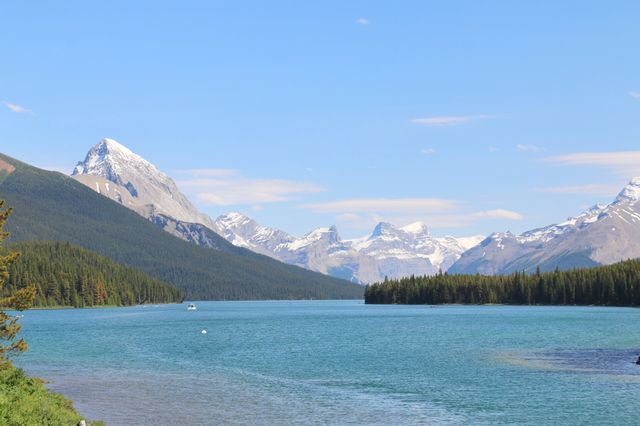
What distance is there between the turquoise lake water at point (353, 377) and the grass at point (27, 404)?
5594 millimetres

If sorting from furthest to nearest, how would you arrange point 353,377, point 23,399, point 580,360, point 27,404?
point 580,360 < point 353,377 < point 23,399 < point 27,404

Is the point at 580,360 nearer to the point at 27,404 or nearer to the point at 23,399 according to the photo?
the point at 23,399

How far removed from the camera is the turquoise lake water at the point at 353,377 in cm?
6109

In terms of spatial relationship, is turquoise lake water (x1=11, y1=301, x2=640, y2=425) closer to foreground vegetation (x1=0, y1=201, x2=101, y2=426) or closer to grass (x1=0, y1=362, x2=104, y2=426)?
grass (x1=0, y1=362, x2=104, y2=426)

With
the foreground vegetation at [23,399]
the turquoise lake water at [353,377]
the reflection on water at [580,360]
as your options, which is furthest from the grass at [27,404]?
the reflection on water at [580,360]

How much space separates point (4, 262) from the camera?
5353cm

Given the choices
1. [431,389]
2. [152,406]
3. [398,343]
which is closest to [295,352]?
[398,343]

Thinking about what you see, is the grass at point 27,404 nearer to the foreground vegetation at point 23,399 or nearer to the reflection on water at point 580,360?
the foreground vegetation at point 23,399

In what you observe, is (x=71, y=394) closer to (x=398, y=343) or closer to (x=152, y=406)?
(x=152, y=406)

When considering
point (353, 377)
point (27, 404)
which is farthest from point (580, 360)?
point (27, 404)

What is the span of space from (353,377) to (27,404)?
137ft

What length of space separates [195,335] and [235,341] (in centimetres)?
1991

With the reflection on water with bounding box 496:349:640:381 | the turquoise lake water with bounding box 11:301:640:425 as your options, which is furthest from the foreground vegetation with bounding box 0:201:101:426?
the reflection on water with bounding box 496:349:640:381

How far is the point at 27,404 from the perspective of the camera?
4725 centimetres
